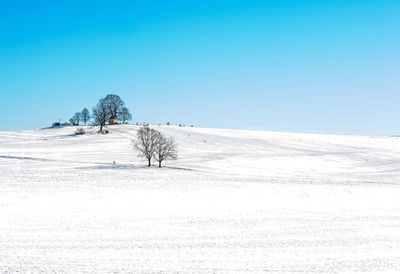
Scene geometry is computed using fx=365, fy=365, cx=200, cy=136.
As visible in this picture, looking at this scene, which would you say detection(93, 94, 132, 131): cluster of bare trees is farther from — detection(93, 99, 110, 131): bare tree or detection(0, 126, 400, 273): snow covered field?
detection(0, 126, 400, 273): snow covered field

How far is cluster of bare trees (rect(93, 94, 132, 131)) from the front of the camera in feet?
220

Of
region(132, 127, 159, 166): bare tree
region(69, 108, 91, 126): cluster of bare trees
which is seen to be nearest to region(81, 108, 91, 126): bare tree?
region(69, 108, 91, 126): cluster of bare trees

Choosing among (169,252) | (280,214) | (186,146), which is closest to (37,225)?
(169,252)

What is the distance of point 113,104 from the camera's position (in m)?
72.6

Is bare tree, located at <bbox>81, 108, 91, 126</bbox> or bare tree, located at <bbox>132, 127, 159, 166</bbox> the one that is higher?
bare tree, located at <bbox>81, 108, 91, 126</bbox>

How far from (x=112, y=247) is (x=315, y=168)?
34223mm

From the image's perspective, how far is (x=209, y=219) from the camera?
14.6 meters

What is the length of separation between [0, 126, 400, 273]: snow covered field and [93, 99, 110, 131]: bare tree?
2667 cm

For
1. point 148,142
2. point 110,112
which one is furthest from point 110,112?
point 148,142

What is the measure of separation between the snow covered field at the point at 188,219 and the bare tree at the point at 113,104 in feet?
105

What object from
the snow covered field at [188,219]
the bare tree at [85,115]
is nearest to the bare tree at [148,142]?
the snow covered field at [188,219]

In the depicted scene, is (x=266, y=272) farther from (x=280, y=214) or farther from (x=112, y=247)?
(x=280, y=214)

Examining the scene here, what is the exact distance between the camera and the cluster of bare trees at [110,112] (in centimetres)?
6719

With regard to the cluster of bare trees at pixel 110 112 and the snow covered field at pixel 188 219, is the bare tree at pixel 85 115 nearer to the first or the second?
the cluster of bare trees at pixel 110 112
